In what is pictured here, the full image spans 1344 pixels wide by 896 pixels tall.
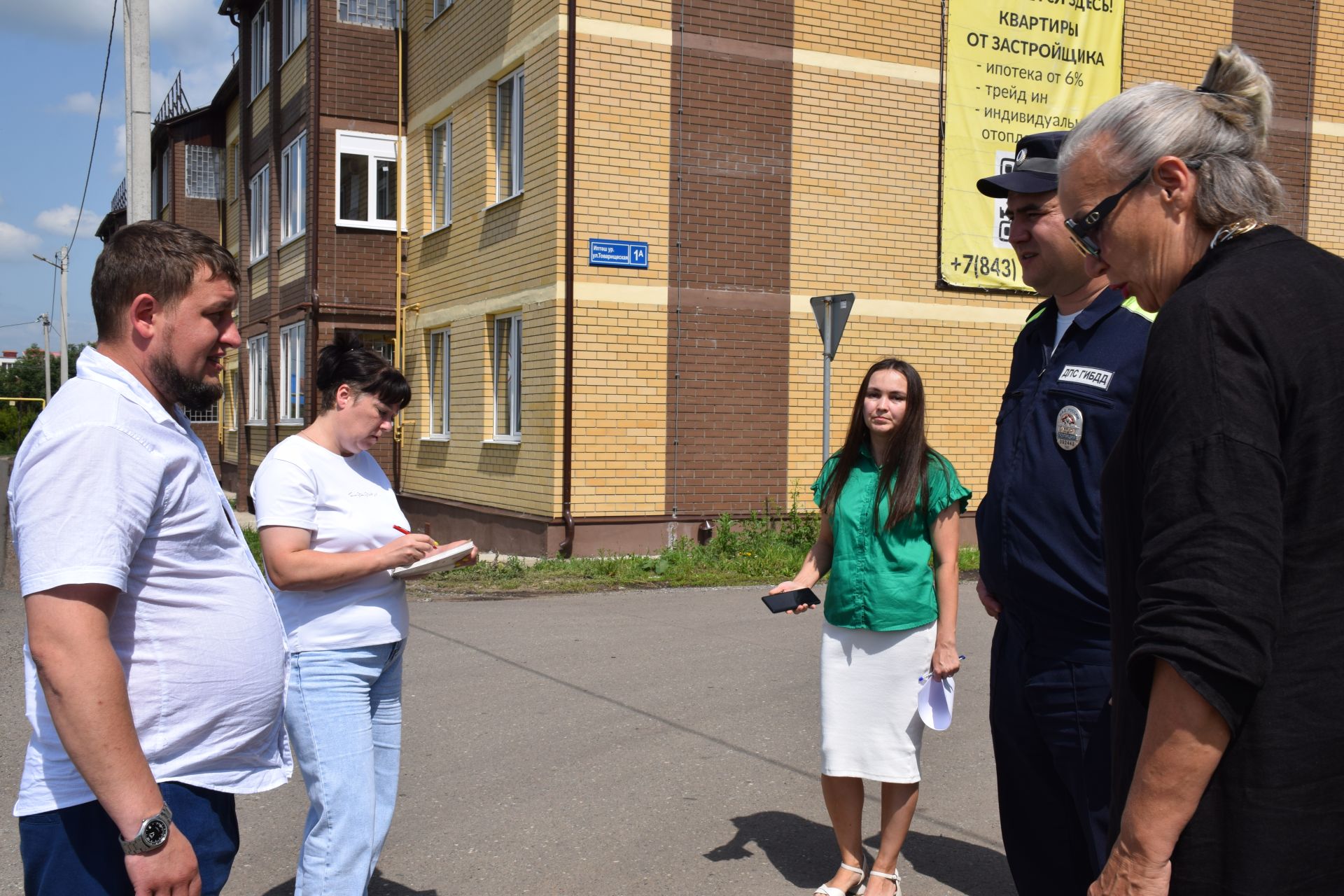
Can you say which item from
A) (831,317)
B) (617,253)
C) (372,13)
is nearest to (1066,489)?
(831,317)

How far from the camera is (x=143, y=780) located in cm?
219

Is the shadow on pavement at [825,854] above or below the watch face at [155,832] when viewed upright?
below

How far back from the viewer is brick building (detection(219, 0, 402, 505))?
1842 centimetres

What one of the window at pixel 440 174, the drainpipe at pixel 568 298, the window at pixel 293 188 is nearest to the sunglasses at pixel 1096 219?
the drainpipe at pixel 568 298

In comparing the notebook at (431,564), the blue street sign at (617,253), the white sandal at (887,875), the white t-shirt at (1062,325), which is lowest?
the white sandal at (887,875)

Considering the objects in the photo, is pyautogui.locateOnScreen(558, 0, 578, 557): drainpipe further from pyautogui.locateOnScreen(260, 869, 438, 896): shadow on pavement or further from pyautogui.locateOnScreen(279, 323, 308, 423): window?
pyautogui.locateOnScreen(260, 869, 438, 896): shadow on pavement

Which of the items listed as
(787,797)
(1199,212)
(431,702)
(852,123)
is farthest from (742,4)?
(1199,212)

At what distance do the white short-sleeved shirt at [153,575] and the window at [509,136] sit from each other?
41.5 ft

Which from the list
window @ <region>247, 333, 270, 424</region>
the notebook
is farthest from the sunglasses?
window @ <region>247, 333, 270, 424</region>

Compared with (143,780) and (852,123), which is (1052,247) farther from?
(852,123)

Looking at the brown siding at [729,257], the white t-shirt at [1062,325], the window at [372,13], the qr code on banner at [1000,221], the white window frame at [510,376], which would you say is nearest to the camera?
the white t-shirt at [1062,325]

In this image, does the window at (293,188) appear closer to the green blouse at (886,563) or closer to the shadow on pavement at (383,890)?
the shadow on pavement at (383,890)

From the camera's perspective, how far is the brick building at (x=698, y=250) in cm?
1358

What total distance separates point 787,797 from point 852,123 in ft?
35.4
